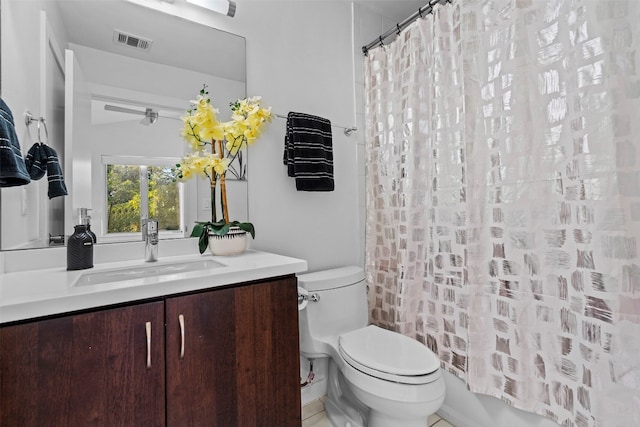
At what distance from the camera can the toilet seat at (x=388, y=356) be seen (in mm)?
1199

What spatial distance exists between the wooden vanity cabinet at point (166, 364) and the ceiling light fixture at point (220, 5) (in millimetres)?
1283

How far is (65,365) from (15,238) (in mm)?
604

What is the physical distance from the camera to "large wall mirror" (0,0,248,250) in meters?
1.08

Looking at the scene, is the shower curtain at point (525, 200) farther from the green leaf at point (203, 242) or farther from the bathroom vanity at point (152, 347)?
the green leaf at point (203, 242)

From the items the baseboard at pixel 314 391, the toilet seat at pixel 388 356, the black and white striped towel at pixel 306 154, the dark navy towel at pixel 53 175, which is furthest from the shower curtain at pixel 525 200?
the dark navy towel at pixel 53 175

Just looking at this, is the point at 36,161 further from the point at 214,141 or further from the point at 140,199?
the point at 214,141

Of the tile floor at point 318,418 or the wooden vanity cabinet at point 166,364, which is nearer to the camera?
the wooden vanity cabinet at point 166,364

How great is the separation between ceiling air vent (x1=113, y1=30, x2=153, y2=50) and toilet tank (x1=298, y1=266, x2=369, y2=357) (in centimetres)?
127

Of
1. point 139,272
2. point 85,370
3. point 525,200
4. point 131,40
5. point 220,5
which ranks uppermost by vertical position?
point 220,5

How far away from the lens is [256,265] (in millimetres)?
1073

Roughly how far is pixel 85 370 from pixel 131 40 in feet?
4.23

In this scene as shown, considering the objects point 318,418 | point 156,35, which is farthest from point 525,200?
point 156,35

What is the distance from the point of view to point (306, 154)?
Result: 1.66 m

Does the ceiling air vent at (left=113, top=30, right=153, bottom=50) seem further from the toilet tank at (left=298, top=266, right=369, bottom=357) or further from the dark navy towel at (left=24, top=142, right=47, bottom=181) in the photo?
the toilet tank at (left=298, top=266, right=369, bottom=357)
